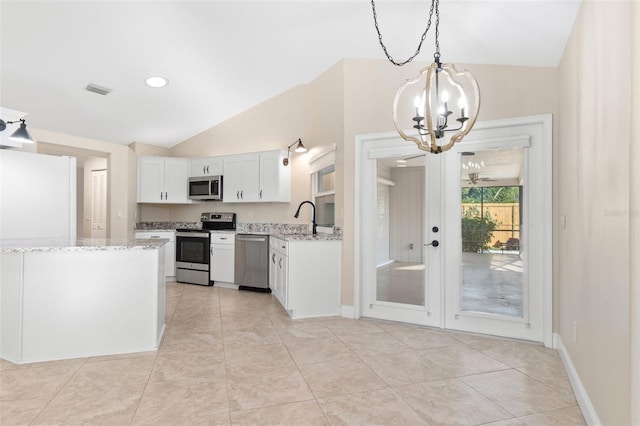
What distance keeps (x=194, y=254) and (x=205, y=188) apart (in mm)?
1069

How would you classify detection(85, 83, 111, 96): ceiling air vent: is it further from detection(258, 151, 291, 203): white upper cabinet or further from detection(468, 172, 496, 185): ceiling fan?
detection(468, 172, 496, 185): ceiling fan

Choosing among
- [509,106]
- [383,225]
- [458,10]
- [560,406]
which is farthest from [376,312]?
[458,10]

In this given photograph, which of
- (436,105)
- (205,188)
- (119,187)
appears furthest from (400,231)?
(119,187)

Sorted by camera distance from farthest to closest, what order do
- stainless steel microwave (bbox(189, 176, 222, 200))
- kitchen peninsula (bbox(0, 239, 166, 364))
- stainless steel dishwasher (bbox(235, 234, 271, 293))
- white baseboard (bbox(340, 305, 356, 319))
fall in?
stainless steel microwave (bbox(189, 176, 222, 200)) → stainless steel dishwasher (bbox(235, 234, 271, 293)) → white baseboard (bbox(340, 305, 356, 319)) → kitchen peninsula (bbox(0, 239, 166, 364))

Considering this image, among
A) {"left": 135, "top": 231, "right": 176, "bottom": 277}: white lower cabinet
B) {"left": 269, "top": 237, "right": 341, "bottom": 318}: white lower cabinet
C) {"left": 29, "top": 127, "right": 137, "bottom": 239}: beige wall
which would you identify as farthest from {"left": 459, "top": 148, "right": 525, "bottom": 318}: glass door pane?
{"left": 29, "top": 127, "right": 137, "bottom": 239}: beige wall

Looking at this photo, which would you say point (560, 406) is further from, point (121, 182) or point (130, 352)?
point (121, 182)

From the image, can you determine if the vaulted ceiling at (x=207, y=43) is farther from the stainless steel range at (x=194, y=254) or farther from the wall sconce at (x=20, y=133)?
the stainless steel range at (x=194, y=254)

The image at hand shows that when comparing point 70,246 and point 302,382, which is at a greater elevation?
point 70,246

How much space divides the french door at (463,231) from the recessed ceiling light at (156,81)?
244cm

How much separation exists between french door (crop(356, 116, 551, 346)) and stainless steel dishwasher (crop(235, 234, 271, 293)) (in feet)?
5.37

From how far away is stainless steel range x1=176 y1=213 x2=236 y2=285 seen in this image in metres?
5.39

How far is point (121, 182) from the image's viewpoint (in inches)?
217

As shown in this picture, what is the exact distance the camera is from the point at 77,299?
2.68 m

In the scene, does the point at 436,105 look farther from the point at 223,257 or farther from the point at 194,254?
the point at 194,254
